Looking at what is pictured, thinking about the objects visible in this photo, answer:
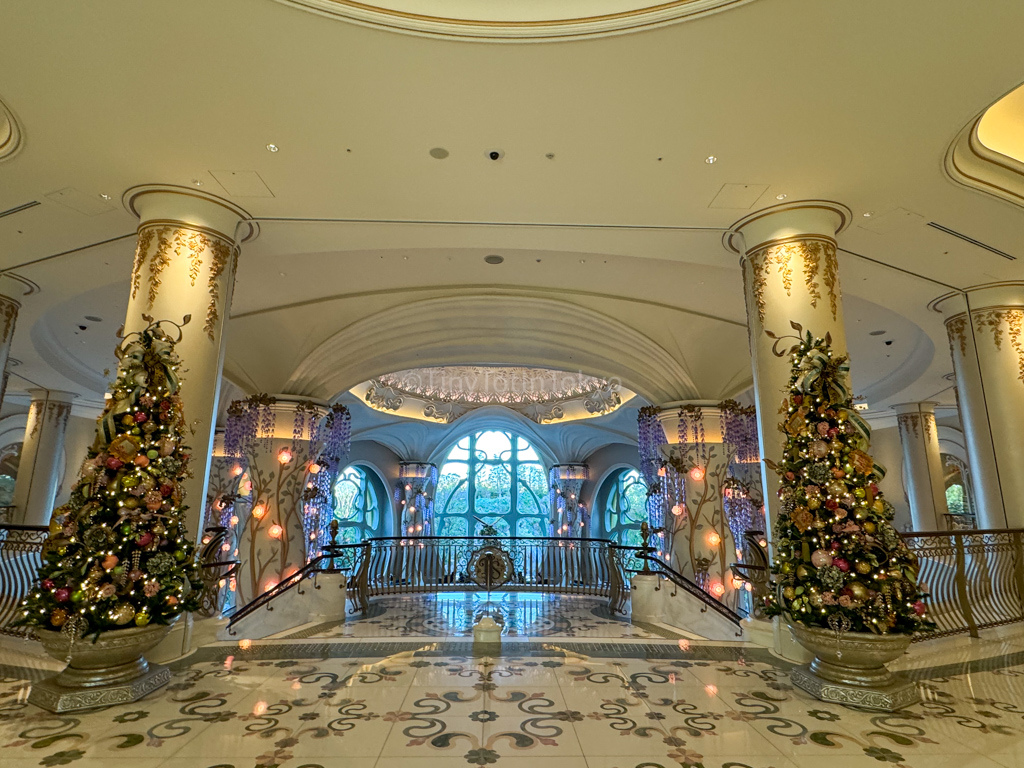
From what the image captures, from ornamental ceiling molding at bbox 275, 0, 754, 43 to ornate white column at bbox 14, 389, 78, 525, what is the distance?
42.9 ft

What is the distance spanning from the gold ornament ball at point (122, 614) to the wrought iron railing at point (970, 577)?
21.2ft

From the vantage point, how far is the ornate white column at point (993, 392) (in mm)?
6770

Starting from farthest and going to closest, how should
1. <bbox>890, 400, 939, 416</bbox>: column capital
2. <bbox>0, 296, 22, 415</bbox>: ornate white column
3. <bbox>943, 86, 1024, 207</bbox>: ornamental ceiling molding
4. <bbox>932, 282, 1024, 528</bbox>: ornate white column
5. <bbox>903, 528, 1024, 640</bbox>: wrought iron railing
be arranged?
1. <bbox>890, 400, 939, 416</bbox>: column capital
2. <bbox>0, 296, 22, 415</bbox>: ornate white column
3. <bbox>932, 282, 1024, 528</bbox>: ornate white column
4. <bbox>903, 528, 1024, 640</bbox>: wrought iron railing
5. <bbox>943, 86, 1024, 207</bbox>: ornamental ceiling molding

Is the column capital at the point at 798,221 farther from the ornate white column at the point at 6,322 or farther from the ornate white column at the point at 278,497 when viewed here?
the ornate white column at the point at 6,322

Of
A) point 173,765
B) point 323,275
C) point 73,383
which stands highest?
point 323,275

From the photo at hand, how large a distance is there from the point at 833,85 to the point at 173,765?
573 centimetres

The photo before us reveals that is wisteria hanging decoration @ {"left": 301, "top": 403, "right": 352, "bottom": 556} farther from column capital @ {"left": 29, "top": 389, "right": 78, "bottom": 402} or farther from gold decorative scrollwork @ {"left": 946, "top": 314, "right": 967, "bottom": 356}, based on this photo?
gold decorative scrollwork @ {"left": 946, "top": 314, "right": 967, "bottom": 356}

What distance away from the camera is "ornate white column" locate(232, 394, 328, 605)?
31.9 ft

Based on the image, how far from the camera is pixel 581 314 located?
969 cm

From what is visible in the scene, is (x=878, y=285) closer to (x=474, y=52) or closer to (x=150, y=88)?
(x=474, y=52)

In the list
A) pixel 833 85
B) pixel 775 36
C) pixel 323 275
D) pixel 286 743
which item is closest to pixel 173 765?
pixel 286 743

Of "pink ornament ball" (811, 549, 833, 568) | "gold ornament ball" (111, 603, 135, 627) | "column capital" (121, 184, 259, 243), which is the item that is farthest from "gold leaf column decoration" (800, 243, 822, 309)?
"gold ornament ball" (111, 603, 135, 627)

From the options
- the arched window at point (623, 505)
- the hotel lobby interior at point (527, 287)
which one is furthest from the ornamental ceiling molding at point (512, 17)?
the arched window at point (623, 505)

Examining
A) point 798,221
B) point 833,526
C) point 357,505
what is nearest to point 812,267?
point 798,221
